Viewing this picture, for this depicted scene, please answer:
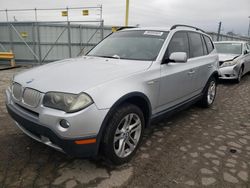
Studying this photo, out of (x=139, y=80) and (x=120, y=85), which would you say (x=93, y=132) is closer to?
(x=120, y=85)

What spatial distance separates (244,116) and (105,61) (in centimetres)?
334

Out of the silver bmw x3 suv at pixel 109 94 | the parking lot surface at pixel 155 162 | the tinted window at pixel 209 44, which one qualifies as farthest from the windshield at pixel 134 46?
the tinted window at pixel 209 44

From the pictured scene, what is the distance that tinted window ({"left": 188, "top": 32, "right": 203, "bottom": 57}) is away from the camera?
4.31 m

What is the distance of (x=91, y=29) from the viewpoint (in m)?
12.6

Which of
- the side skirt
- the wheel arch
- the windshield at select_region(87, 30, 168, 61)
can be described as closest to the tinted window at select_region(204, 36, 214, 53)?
the side skirt

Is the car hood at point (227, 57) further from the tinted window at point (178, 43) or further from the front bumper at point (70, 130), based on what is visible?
the front bumper at point (70, 130)

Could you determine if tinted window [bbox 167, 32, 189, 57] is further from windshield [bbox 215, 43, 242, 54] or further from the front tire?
windshield [bbox 215, 43, 242, 54]

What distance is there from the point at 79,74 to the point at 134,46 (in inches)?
50.9

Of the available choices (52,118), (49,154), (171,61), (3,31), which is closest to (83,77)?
(52,118)

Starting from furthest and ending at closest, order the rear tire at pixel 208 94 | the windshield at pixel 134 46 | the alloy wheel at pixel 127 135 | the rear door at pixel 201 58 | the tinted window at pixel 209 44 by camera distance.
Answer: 1. the tinted window at pixel 209 44
2. the rear tire at pixel 208 94
3. the rear door at pixel 201 58
4. the windshield at pixel 134 46
5. the alloy wheel at pixel 127 135

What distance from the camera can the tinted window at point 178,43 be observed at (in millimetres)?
3615

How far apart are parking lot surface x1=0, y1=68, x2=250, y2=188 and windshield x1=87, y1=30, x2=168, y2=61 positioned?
4.46 feet

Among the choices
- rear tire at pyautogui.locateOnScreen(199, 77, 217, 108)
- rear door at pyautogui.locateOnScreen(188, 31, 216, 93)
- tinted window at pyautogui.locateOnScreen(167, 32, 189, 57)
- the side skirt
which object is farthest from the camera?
rear tire at pyautogui.locateOnScreen(199, 77, 217, 108)

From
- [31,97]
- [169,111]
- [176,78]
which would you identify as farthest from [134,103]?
[31,97]
